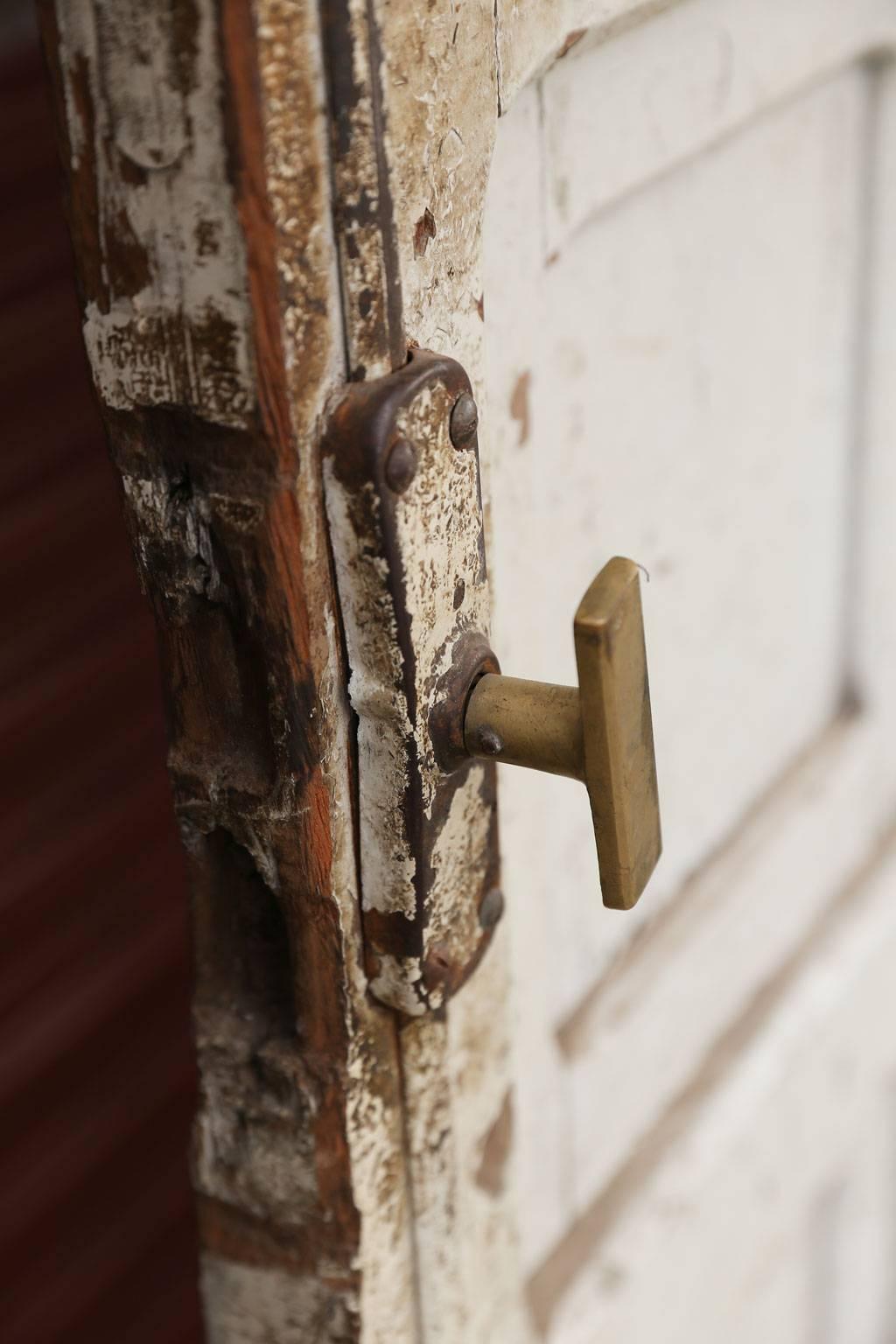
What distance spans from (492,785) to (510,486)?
13cm

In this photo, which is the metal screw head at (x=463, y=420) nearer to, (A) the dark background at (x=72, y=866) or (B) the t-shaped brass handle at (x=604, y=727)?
(B) the t-shaped brass handle at (x=604, y=727)

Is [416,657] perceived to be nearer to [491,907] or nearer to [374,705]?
[374,705]

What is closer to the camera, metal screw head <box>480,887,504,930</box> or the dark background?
metal screw head <box>480,887,504,930</box>

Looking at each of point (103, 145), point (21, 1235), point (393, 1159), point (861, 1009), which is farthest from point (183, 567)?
point (861, 1009)

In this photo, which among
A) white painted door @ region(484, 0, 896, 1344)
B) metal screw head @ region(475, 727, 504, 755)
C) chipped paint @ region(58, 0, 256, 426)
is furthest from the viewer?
white painted door @ region(484, 0, 896, 1344)

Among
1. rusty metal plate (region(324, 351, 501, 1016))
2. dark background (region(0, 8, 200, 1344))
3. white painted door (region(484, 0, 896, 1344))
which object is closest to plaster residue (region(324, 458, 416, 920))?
rusty metal plate (region(324, 351, 501, 1016))

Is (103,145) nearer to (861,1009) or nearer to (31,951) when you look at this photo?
(31,951)

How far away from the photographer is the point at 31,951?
0.74 m

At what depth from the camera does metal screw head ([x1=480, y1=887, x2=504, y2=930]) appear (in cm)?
55

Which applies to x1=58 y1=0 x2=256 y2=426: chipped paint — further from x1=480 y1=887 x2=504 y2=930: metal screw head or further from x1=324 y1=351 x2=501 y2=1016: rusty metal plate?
x1=480 y1=887 x2=504 y2=930: metal screw head

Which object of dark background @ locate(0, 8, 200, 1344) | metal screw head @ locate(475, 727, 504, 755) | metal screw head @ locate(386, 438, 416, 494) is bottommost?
dark background @ locate(0, 8, 200, 1344)

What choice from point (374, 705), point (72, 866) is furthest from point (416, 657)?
point (72, 866)

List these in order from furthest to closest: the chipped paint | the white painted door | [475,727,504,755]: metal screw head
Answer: the white painted door < [475,727,504,755]: metal screw head < the chipped paint

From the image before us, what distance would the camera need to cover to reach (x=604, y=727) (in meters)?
0.46
